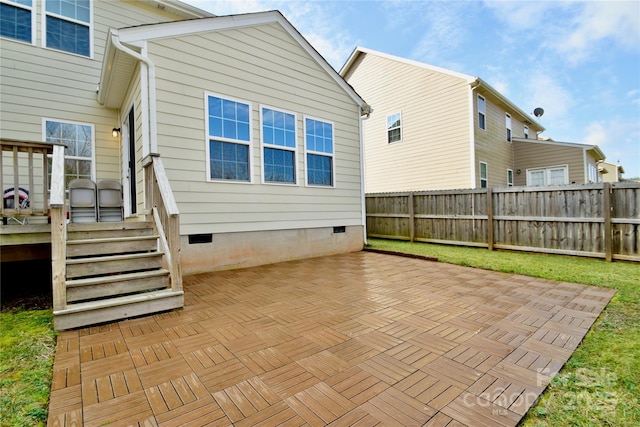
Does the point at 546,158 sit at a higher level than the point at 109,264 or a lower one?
higher

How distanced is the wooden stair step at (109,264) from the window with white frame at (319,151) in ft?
11.7

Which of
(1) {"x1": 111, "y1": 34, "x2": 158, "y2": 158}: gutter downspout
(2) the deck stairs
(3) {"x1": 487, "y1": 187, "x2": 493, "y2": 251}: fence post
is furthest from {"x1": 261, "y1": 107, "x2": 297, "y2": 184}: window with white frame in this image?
(3) {"x1": 487, "y1": 187, "x2": 493, "y2": 251}: fence post

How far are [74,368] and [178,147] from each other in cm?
346

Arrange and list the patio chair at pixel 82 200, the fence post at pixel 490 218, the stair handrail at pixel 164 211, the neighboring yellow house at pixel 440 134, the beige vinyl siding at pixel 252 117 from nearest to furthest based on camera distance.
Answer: the stair handrail at pixel 164 211
the beige vinyl siding at pixel 252 117
the patio chair at pixel 82 200
the fence post at pixel 490 218
the neighboring yellow house at pixel 440 134

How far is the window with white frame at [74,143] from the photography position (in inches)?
228

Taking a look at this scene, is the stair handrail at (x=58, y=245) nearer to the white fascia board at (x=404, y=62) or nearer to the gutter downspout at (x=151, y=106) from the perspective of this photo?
the gutter downspout at (x=151, y=106)

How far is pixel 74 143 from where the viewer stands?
234 inches

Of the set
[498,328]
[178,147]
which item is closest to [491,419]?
[498,328]

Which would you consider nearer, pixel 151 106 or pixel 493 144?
pixel 151 106

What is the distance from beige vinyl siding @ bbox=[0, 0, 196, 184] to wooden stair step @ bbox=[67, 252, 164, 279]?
382 centimetres

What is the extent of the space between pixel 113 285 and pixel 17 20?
6262mm

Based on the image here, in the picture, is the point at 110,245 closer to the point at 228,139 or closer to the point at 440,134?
the point at 228,139

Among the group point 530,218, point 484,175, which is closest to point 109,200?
point 530,218

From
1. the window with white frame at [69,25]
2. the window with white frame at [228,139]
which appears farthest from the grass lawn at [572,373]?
the window with white frame at [69,25]
